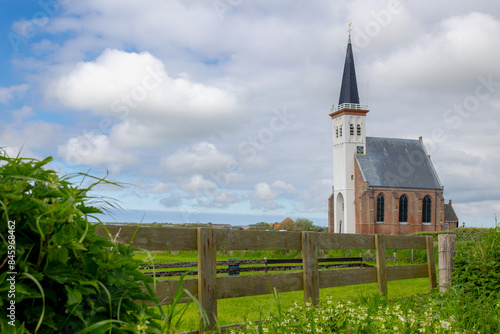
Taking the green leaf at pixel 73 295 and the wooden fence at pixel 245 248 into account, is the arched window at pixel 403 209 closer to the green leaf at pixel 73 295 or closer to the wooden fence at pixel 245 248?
the wooden fence at pixel 245 248

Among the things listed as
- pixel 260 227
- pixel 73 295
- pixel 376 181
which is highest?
pixel 376 181

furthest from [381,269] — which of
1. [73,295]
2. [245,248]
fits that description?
[73,295]

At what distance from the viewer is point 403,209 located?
53.6 m

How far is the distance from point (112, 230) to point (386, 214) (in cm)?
5083

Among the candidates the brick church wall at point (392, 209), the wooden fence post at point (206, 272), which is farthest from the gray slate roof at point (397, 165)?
the wooden fence post at point (206, 272)

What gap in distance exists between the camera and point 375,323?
436 cm

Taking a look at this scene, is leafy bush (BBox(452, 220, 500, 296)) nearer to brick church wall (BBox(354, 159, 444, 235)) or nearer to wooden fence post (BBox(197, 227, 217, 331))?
wooden fence post (BBox(197, 227, 217, 331))

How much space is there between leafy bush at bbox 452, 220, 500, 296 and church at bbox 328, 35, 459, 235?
143ft

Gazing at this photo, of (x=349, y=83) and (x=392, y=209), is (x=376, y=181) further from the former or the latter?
(x=349, y=83)

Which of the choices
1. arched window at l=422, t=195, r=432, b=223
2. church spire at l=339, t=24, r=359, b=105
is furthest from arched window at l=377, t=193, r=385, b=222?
church spire at l=339, t=24, r=359, b=105

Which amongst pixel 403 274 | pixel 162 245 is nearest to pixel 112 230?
pixel 162 245

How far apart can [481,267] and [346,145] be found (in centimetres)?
4796

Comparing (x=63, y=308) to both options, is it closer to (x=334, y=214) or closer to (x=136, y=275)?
(x=136, y=275)

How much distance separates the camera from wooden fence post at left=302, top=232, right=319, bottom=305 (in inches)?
251
